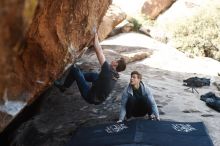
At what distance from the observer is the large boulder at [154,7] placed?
25.6 metres

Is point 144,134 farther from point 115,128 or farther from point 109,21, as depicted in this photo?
point 109,21

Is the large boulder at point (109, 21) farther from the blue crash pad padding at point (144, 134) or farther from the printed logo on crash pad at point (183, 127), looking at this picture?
the printed logo on crash pad at point (183, 127)

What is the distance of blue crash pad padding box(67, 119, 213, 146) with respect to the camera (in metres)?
7.66

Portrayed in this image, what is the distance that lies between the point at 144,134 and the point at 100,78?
1508mm

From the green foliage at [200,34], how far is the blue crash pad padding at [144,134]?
1335 cm

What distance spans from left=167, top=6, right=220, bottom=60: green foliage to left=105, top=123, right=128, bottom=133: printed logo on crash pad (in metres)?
13.8

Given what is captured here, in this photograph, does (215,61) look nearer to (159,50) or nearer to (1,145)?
(159,50)

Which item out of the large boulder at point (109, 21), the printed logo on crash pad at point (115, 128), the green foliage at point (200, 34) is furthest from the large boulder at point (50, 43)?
the green foliage at point (200, 34)

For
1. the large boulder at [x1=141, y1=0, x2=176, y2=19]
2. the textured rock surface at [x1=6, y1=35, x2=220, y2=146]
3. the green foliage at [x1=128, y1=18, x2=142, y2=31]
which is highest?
the large boulder at [x1=141, y1=0, x2=176, y2=19]

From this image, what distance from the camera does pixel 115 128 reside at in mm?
8477

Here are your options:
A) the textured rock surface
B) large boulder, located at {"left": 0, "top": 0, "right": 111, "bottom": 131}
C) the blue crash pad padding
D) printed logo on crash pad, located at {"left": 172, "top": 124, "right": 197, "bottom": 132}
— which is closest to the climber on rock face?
large boulder, located at {"left": 0, "top": 0, "right": 111, "bottom": 131}

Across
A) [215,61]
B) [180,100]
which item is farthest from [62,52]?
[215,61]

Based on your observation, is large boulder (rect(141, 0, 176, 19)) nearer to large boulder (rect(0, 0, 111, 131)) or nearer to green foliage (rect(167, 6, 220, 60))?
green foliage (rect(167, 6, 220, 60))

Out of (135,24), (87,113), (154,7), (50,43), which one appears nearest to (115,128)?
(87,113)
